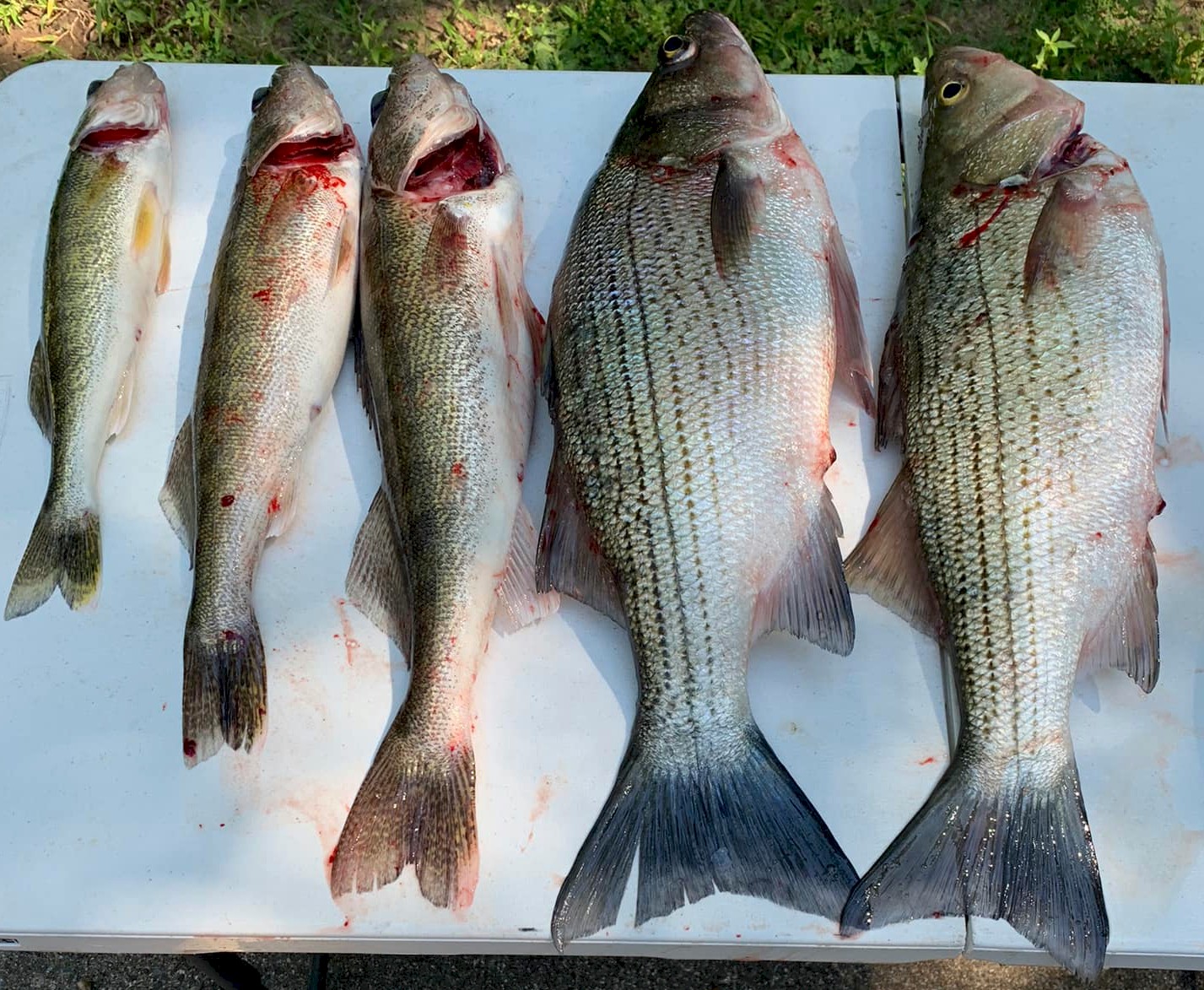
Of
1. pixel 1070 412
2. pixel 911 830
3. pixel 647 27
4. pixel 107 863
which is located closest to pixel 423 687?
pixel 107 863

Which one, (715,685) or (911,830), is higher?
(715,685)

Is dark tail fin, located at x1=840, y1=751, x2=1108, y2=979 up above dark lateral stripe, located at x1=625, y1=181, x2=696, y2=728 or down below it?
below

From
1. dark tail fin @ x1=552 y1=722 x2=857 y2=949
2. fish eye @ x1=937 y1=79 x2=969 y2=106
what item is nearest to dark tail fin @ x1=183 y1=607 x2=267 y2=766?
dark tail fin @ x1=552 y1=722 x2=857 y2=949

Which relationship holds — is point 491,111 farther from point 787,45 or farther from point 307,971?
point 307,971

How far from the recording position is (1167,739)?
5.92 feet

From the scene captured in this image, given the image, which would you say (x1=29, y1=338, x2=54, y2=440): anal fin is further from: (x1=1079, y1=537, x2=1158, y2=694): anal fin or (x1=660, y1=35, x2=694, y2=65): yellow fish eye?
(x1=1079, y1=537, x2=1158, y2=694): anal fin

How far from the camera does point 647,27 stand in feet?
9.32

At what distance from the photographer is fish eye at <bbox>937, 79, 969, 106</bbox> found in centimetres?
205

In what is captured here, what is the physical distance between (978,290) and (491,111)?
133 centimetres

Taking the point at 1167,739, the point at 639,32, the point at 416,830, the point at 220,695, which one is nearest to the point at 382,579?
the point at 220,695

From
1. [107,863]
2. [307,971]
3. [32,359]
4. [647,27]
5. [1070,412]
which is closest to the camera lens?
[1070,412]

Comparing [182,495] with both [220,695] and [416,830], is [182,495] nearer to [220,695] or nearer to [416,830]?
[220,695]

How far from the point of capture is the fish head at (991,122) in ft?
6.34

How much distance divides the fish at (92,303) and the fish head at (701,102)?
1194 mm
